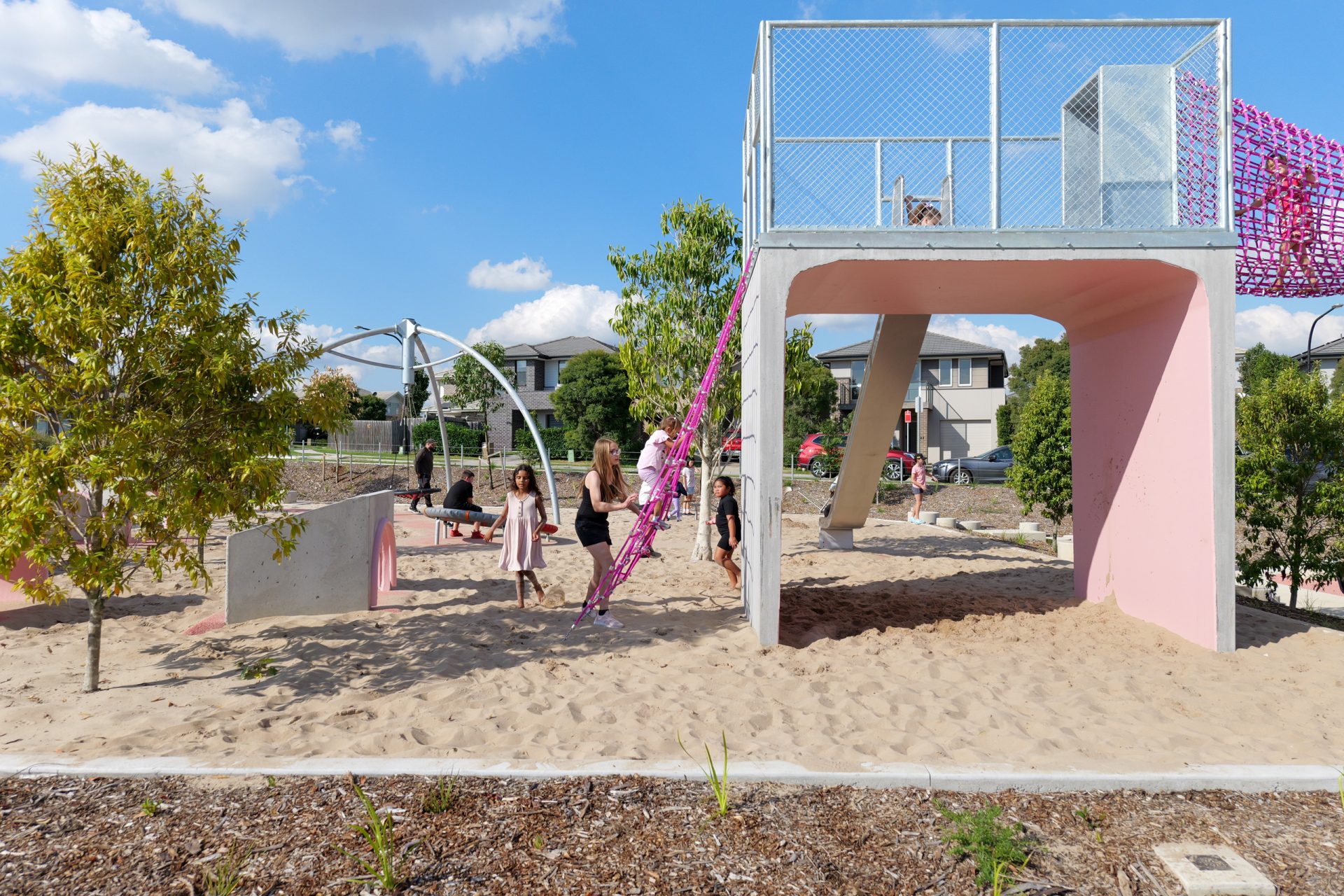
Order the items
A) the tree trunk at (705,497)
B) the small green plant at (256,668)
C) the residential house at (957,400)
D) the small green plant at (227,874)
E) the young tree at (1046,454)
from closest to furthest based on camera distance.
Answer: the small green plant at (227,874), the small green plant at (256,668), the tree trunk at (705,497), the young tree at (1046,454), the residential house at (957,400)

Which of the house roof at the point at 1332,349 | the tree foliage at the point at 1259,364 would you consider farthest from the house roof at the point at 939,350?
the house roof at the point at 1332,349

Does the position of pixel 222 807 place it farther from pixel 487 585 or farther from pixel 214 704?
pixel 487 585

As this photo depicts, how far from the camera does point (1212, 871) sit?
3002 mm

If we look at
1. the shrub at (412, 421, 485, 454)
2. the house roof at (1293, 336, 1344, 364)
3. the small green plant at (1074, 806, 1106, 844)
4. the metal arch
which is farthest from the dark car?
the house roof at (1293, 336, 1344, 364)

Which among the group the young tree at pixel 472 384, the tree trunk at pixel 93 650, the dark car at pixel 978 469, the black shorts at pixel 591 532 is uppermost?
the young tree at pixel 472 384

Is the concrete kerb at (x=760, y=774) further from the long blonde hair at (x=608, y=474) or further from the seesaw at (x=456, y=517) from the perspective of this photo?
the seesaw at (x=456, y=517)

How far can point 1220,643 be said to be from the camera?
6332 mm

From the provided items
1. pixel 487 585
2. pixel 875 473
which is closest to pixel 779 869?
pixel 487 585

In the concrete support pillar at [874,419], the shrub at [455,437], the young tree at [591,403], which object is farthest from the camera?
the young tree at [591,403]

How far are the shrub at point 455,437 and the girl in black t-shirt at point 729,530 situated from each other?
2853 centimetres

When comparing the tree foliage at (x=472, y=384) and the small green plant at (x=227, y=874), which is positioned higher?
the tree foliage at (x=472, y=384)

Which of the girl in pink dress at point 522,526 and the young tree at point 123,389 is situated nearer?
the young tree at point 123,389

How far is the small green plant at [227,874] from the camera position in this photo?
9.30 ft

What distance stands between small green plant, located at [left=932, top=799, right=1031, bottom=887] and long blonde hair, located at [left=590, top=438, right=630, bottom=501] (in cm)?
421
